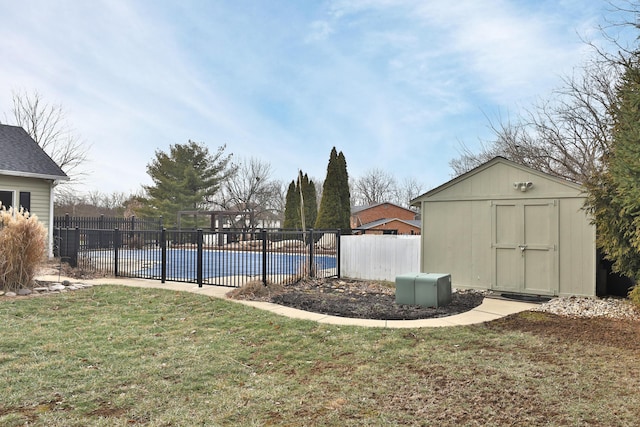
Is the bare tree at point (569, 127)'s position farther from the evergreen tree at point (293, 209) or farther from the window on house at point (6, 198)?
the window on house at point (6, 198)

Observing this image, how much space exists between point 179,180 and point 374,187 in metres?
24.9

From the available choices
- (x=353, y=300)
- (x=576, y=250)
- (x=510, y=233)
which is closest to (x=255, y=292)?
(x=353, y=300)

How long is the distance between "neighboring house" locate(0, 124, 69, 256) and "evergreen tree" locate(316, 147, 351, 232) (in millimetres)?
11286

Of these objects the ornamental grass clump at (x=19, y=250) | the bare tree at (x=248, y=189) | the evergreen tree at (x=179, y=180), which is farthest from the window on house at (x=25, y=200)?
the bare tree at (x=248, y=189)

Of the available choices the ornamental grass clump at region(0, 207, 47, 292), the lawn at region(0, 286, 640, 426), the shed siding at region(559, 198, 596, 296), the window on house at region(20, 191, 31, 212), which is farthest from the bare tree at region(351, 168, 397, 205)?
the lawn at region(0, 286, 640, 426)

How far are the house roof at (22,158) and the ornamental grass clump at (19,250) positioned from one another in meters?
6.12

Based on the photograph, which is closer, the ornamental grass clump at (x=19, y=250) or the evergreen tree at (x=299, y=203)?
the ornamental grass clump at (x=19, y=250)

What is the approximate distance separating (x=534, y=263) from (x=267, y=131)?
1845 centimetres

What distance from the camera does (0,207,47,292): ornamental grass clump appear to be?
25.0 ft

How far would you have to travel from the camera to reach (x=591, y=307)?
6578 mm

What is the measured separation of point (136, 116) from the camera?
15.8 metres

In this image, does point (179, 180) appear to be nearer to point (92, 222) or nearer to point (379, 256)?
point (92, 222)

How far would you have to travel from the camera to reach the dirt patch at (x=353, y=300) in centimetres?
621

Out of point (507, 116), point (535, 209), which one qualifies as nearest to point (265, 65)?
point (535, 209)
